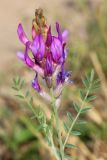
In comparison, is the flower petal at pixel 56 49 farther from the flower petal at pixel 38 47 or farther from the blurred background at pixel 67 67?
the blurred background at pixel 67 67

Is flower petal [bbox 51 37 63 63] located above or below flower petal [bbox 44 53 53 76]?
above

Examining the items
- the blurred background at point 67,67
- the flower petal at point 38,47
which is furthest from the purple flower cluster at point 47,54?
the blurred background at point 67,67

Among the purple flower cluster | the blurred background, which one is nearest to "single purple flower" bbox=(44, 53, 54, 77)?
the purple flower cluster

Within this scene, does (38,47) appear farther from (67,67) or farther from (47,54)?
(67,67)

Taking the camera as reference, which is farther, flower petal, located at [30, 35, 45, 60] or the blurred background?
the blurred background

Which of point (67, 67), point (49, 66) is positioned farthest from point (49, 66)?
point (67, 67)

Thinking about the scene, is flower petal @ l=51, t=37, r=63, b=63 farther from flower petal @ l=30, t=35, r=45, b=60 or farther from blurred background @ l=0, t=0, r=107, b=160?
blurred background @ l=0, t=0, r=107, b=160
